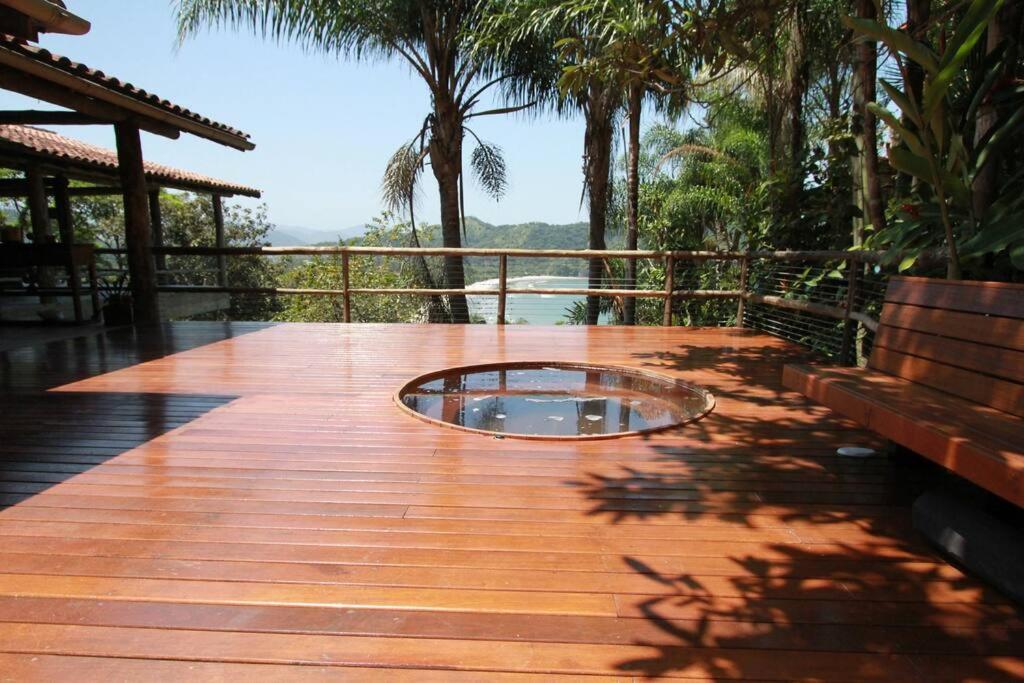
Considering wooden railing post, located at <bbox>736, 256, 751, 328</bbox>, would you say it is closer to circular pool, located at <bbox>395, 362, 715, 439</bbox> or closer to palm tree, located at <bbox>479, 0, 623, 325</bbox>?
circular pool, located at <bbox>395, 362, 715, 439</bbox>

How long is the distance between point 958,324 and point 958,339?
5 centimetres

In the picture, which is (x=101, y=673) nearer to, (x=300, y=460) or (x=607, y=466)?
(x=300, y=460)

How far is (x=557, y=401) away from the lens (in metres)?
3.74

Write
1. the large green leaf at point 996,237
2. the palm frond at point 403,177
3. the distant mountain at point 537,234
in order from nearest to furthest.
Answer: the large green leaf at point 996,237 → the palm frond at point 403,177 → the distant mountain at point 537,234

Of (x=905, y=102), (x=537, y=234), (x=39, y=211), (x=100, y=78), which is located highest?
(x=100, y=78)

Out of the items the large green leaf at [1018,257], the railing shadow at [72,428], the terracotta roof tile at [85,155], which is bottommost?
the railing shadow at [72,428]

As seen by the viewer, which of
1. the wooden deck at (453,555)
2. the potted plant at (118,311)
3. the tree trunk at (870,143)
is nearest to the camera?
the wooden deck at (453,555)

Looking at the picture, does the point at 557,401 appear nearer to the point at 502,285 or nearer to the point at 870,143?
the point at 502,285

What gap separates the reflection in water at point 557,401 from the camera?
3.25 meters

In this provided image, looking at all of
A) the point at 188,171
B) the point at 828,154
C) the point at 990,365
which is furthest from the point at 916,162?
the point at 188,171

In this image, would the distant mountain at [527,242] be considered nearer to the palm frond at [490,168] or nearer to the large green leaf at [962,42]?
the palm frond at [490,168]

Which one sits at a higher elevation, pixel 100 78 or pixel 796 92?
pixel 796 92

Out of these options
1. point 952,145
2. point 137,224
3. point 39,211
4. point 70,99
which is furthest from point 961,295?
point 39,211

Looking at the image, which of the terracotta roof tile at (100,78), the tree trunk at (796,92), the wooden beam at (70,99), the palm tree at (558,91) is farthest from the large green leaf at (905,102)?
the palm tree at (558,91)
